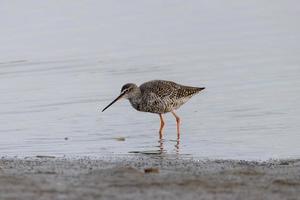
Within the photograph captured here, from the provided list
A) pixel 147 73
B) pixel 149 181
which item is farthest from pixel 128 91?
pixel 149 181

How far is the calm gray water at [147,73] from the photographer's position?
10.7 metres

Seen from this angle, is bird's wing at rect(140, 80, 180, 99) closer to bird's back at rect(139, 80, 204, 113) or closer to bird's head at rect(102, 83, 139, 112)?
bird's back at rect(139, 80, 204, 113)

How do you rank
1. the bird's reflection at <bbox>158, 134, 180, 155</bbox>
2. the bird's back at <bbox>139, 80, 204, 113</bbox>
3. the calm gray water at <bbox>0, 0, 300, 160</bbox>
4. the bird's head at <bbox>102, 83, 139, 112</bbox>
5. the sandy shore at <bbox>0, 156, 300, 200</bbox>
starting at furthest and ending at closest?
the bird's back at <bbox>139, 80, 204, 113</bbox> < the bird's head at <bbox>102, 83, 139, 112</bbox> < the calm gray water at <bbox>0, 0, 300, 160</bbox> < the bird's reflection at <bbox>158, 134, 180, 155</bbox> < the sandy shore at <bbox>0, 156, 300, 200</bbox>

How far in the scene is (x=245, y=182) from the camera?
671 cm

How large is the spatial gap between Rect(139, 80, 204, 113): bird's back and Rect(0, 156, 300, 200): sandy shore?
4681 mm

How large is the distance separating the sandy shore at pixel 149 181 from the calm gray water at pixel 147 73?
5.98 ft

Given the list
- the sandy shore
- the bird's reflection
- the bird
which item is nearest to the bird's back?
the bird

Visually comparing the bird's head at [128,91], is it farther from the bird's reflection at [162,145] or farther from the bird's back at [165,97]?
the bird's reflection at [162,145]

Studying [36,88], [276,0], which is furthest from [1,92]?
[276,0]

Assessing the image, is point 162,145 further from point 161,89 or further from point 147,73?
point 147,73

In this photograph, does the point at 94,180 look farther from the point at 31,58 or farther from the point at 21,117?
the point at 31,58

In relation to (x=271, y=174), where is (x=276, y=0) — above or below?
above

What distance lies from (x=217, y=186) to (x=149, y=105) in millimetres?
6468

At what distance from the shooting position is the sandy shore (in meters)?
6.18
